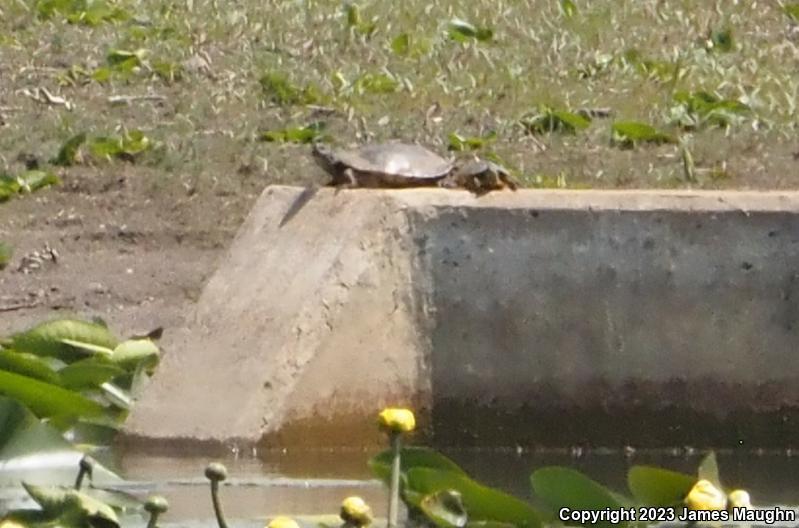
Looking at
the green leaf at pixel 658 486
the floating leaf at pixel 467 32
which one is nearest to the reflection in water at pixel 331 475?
the green leaf at pixel 658 486

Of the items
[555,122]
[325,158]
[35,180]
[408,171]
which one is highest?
[555,122]

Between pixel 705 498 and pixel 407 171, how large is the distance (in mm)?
2859

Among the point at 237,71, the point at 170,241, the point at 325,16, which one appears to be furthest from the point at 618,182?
the point at 325,16

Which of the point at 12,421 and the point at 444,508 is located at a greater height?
the point at 12,421

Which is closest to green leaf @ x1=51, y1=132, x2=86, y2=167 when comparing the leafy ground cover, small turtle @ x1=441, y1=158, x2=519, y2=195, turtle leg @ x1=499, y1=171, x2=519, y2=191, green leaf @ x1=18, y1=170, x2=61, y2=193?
the leafy ground cover

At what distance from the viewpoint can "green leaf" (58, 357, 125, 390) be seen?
4.83 meters

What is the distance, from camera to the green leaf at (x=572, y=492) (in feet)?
11.3

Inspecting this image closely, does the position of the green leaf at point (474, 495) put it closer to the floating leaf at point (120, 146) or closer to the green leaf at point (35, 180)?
A: the green leaf at point (35, 180)

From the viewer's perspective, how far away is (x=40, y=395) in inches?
176

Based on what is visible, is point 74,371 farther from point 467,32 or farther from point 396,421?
point 467,32

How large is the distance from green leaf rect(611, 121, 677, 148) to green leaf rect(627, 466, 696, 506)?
4508mm

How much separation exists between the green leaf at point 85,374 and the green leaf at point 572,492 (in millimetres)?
1639

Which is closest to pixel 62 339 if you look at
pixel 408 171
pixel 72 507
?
pixel 408 171

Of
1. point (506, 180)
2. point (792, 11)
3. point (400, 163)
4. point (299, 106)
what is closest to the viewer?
point (506, 180)
